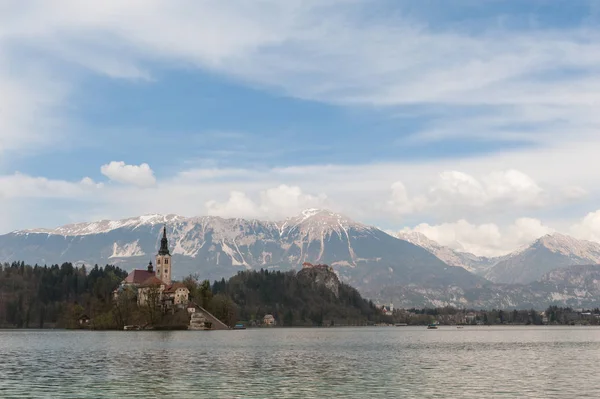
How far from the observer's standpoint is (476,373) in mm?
83062

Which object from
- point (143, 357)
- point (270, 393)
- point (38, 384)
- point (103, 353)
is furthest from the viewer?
point (103, 353)

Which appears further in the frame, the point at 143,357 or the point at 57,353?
the point at 57,353

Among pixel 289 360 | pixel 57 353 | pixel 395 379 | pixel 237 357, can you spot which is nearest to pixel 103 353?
pixel 57 353

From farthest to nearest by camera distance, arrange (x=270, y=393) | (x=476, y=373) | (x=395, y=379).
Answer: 1. (x=476, y=373)
2. (x=395, y=379)
3. (x=270, y=393)

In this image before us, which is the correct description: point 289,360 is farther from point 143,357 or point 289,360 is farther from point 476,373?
point 476,373

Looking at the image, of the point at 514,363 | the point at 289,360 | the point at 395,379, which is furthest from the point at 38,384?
the point at 514,363

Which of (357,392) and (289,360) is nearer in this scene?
(357,392)

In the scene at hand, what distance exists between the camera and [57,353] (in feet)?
392

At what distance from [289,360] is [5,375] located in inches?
1618

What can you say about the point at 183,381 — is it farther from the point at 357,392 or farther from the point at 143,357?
the point at 143,357

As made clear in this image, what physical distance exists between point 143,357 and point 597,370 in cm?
6455

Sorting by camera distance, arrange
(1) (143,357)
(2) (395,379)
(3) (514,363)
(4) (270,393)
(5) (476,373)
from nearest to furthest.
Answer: (4) (270,393) < (2) (395,379) < (5) (476,373) < (3) (514,363) < (1) (143,357)

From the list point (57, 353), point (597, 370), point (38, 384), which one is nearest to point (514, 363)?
point (597, 370)

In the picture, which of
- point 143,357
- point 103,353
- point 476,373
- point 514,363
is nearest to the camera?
point 476,373
